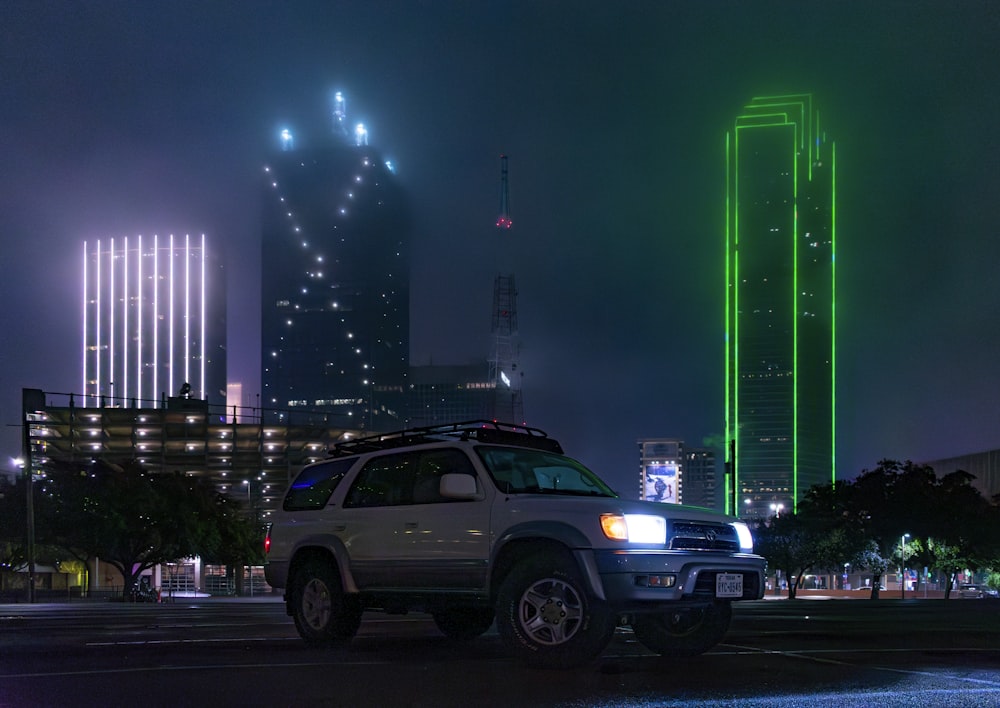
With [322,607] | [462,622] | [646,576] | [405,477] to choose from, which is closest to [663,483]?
[462,622]

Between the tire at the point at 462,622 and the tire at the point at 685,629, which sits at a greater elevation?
the tire at the point at 685,629

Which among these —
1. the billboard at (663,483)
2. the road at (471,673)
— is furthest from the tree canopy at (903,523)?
the road at (471,673)

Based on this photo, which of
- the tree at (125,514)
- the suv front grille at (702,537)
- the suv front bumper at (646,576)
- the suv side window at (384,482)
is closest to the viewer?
the suv front bumper at (646,576)

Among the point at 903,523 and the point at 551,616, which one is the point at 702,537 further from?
the point at 903,523

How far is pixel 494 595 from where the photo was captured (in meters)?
8.29

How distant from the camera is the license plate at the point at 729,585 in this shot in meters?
7.90

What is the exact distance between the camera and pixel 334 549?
9.56 m

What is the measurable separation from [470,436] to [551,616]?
7.00 feet

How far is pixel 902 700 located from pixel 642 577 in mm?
1918

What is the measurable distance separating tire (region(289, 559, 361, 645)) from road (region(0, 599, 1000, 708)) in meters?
0.18

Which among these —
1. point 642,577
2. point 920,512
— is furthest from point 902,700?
point 920,512

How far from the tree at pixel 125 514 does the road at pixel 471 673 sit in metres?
48.1

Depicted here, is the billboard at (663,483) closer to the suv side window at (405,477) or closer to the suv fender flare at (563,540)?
the suv side window at (405,477)

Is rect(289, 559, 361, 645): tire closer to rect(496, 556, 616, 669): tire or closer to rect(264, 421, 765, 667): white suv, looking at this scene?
rect(264, 421, 765, 667): white suv
